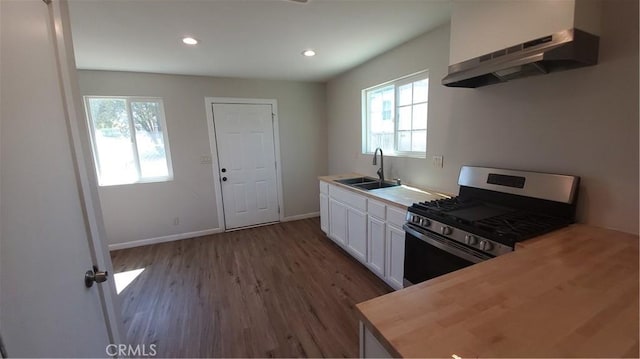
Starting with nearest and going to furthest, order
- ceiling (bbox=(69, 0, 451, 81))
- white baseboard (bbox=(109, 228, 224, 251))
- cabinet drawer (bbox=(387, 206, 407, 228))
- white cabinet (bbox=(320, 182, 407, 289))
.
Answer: ceiling (bbox=(69, 0, 451, 81)) → cabinet drawer (bbox=(387, 206, 407, 228)) → white cabinet (bbox=(320, 182, 407, 289)) → white baseboard (bbox=(109, 228, 224, 251))

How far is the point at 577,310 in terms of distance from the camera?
736mm

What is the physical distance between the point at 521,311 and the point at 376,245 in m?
1.77

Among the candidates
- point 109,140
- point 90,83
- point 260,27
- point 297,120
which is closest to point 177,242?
point 109,140

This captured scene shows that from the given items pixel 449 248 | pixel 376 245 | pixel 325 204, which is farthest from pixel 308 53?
pixel 449 248

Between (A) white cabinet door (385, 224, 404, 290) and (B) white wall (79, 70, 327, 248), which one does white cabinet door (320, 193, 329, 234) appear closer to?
(B) white wall (79, 70, 327, 248)

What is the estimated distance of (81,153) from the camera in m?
1.08

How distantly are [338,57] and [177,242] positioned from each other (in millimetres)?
3413

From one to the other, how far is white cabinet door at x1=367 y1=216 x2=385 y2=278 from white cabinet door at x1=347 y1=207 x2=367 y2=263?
0.07 m

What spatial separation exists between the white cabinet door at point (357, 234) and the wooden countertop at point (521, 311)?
165 cm

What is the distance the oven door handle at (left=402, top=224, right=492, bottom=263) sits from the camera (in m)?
1.42

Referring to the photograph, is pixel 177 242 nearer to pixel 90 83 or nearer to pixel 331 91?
pixel 90 83

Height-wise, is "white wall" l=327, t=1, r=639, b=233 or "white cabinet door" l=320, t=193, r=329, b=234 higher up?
"white wall" l=327, t=1, r=639, b=233

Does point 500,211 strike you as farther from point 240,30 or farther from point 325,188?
point 240,30

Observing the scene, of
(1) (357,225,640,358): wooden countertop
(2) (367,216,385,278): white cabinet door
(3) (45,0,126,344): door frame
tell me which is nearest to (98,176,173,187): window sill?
(3) (45,0,126,344): door frame
